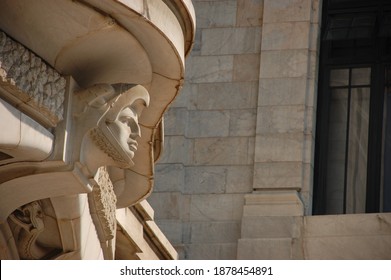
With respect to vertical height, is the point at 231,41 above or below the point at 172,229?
above

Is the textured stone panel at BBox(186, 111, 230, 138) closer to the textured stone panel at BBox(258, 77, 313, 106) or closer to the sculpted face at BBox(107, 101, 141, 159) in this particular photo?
the textured stone panel at BBox(258, 77, 313, 106)

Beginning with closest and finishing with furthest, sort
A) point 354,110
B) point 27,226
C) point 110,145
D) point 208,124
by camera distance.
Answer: point 110,145
point 27,226
point 208,124
point 354,110

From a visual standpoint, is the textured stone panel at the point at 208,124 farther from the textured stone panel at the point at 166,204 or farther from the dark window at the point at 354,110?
the dark window at the point at 354,110

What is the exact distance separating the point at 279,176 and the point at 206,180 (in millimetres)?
1093

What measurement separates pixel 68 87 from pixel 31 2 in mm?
1077

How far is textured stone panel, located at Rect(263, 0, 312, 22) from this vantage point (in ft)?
81.6

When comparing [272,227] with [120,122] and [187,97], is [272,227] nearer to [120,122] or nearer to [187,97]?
[187,97]

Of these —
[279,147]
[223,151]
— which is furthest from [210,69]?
[279,147]

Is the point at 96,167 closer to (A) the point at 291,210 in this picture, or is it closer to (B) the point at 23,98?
(B) the point at 23,98

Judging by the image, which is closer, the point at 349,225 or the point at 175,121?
the point at 349,225

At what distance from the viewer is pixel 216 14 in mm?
25203

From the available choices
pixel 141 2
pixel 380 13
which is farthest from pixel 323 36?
pixel 141 2

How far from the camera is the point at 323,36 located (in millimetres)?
25141

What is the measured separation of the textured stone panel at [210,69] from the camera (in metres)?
24.8
